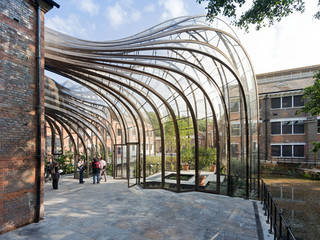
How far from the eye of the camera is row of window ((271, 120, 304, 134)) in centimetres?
2117

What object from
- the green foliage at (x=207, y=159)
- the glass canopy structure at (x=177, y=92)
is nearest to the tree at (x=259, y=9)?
the glass canopy structure at (x=177, y=92)

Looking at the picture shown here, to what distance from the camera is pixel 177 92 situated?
10.7 metres

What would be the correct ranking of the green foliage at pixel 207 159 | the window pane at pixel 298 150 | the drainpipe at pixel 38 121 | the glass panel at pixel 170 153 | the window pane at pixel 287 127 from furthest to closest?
the window pane at pixel 287 127, the window pane at pixel 298 150, the glass panel at pixel 170 153, the green foliage at pixel 207 159, the drainpipe at pixel 38 121

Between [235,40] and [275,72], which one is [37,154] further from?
[275,72]

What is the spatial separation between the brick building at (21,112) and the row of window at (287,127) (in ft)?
75.9

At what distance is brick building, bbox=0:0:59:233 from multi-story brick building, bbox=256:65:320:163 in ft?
73.8

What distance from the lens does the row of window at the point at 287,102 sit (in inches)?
837

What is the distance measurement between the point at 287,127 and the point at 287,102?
2761 mm

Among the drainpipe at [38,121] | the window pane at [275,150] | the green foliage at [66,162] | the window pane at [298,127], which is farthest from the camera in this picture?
the window pane at [275,150]

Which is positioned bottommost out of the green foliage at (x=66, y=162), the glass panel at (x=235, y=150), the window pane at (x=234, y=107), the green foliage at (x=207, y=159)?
the green foliage at (x=66, y=162)

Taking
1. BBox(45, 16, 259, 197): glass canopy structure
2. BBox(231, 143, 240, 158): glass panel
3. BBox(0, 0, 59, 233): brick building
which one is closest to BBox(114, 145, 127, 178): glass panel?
BBox(45, 16, 259, 197): glass canopy structure

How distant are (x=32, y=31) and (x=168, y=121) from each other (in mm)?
9870

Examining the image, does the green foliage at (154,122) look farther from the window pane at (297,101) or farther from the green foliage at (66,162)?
the window pane at (297,101)

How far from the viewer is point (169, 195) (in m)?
9.86
